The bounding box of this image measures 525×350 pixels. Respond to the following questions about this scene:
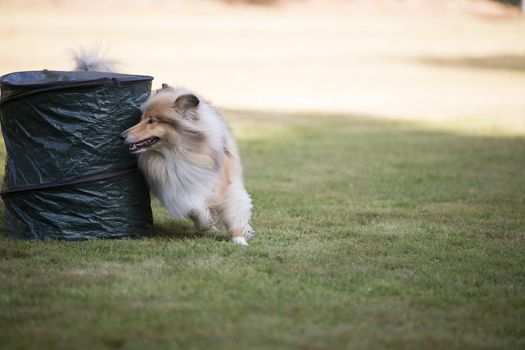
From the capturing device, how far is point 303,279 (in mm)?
5059

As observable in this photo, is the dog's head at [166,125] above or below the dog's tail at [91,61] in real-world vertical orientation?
below

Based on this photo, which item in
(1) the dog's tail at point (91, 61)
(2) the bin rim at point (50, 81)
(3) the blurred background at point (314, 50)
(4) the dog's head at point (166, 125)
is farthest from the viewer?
(3) the blurred background at point (314, 50)

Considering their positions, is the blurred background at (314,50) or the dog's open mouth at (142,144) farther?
the blurred background at (314,50)

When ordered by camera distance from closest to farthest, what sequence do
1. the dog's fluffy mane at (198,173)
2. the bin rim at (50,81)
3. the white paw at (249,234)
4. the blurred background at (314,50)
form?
1. the bin rim at (50,81)
2. the dog's fluffy mane at (198,173)
3. the white paw at (249,234)
4. the blurred background at (314,50)

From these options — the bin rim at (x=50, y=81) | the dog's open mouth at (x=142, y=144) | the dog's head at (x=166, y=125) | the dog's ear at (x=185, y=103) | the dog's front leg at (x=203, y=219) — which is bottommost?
the dog's front leg at (x=203, y=219)

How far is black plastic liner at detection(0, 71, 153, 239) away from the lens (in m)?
5.80

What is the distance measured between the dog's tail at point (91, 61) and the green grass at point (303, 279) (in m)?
1.65

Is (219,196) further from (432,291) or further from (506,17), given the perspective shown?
(506,17)

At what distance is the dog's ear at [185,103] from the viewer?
5.89m

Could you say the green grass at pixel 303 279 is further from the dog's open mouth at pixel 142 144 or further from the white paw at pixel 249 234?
the dog's open mouth at pixel 142 144

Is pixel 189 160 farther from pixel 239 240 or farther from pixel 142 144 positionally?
pixel 239 240

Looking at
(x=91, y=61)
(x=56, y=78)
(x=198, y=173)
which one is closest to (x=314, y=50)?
(x=91, y=61)

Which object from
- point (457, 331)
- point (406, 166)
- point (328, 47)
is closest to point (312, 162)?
point (406, 166)

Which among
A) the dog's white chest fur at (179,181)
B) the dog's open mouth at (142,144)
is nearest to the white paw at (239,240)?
the dog's white chest fur at (179,181)
